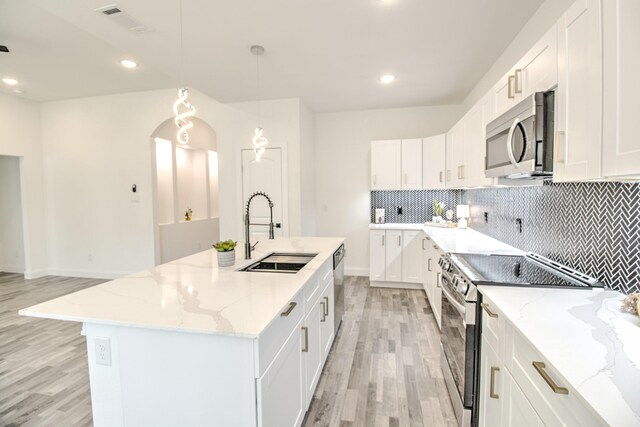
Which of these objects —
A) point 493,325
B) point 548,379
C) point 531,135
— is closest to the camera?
point 548,379

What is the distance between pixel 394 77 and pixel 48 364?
14.5ft

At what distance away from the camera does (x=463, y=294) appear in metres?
1.81

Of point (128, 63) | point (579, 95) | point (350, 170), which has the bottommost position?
point (579, 95)

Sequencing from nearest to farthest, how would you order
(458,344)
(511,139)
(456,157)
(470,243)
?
(511,139) → (458,344) → (470,243) → (456,157)

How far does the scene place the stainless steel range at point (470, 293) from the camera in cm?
172

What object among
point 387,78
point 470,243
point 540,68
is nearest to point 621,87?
point 540,68

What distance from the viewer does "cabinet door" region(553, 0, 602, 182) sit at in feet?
3.86

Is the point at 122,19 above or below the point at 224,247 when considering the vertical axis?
above

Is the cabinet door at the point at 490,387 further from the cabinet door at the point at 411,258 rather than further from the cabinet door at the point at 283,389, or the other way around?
the cabinet door at the point at 411,258

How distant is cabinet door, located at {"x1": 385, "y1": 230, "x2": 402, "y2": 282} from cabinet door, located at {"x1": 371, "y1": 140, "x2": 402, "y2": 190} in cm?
77

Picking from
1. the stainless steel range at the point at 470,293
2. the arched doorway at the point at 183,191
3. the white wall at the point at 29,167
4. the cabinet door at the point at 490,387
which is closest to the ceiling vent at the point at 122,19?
the arched doorway at the point at 183,191

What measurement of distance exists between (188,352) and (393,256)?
12.1ft

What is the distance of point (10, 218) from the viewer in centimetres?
577

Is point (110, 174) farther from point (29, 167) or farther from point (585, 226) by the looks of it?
point (585, 226)
